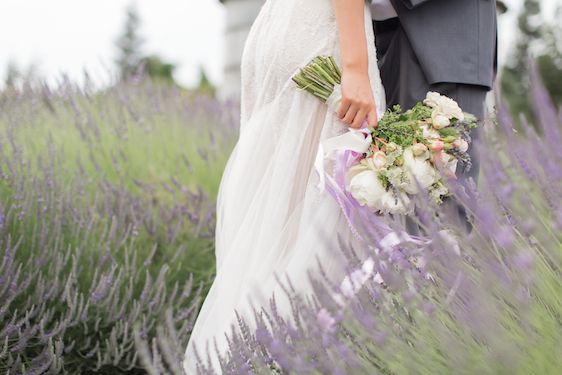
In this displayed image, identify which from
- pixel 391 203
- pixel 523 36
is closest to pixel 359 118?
pixel 391 203

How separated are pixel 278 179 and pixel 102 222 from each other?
3.07ft

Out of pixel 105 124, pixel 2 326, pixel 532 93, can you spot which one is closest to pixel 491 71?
pixel 532 93

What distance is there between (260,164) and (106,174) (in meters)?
1.17

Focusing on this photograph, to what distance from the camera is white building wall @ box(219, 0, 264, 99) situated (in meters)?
10.7

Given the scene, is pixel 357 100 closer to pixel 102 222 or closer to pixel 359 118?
pixel 359 118

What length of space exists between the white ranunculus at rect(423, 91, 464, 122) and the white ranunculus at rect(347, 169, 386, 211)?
236 mm

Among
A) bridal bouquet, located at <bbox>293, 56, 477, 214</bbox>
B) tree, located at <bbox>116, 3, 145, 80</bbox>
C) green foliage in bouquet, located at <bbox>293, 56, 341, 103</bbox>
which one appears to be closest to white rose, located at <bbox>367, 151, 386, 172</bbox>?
bridal bouquet, located at <bbox>293, 56, 477, 214</bbox>

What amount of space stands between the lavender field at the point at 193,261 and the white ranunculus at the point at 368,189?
0.06 m

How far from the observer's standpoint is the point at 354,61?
187 centimetres

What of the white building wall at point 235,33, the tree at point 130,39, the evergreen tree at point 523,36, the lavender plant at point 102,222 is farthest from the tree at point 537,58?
the tree at point 130,39

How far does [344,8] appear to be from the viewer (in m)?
1.88

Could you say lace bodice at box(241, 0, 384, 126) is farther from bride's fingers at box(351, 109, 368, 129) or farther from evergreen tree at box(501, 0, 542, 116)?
evergreen tree at box(501, 0, 542, 116)

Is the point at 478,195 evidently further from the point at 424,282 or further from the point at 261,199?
the point at 261,199

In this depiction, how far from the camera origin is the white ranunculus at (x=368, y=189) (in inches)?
69.8
